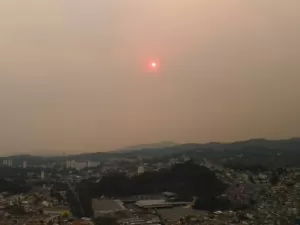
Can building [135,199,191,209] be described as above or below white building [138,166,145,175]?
below

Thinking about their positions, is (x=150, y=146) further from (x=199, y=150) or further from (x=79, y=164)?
(x=79, y=164)

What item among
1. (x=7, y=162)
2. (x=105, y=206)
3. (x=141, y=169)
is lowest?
(x=105, y=206)

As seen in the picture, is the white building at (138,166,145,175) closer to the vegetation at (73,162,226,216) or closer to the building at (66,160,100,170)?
the vegetation at (73,162,226,216)

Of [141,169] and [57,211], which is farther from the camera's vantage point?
[141,169]

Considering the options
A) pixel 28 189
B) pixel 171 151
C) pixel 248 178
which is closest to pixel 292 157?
pixel 248 178

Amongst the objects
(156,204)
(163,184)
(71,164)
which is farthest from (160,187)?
(71,164)

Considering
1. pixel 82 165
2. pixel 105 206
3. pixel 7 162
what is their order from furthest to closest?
pixel 82 165
pixel 7 162
pixel 105 206

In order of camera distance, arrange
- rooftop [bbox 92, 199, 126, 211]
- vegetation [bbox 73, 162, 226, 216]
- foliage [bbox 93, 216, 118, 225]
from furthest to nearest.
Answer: vegetation [bbox 73, 162, 226, 216], rooftop [bbox 92, 199, 126, 211], foliage [bbox 93, 216, 118, 225]

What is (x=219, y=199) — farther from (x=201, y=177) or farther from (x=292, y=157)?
(x=292, y=157)

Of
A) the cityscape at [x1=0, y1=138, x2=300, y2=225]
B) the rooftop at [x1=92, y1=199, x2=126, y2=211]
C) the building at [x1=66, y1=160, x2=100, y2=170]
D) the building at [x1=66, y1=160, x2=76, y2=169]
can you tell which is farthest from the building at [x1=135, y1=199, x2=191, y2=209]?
the building at [x1=66, y1=160, x2=76, y2=169]

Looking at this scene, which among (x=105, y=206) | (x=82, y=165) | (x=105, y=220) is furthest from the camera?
(x=82, y=165)
